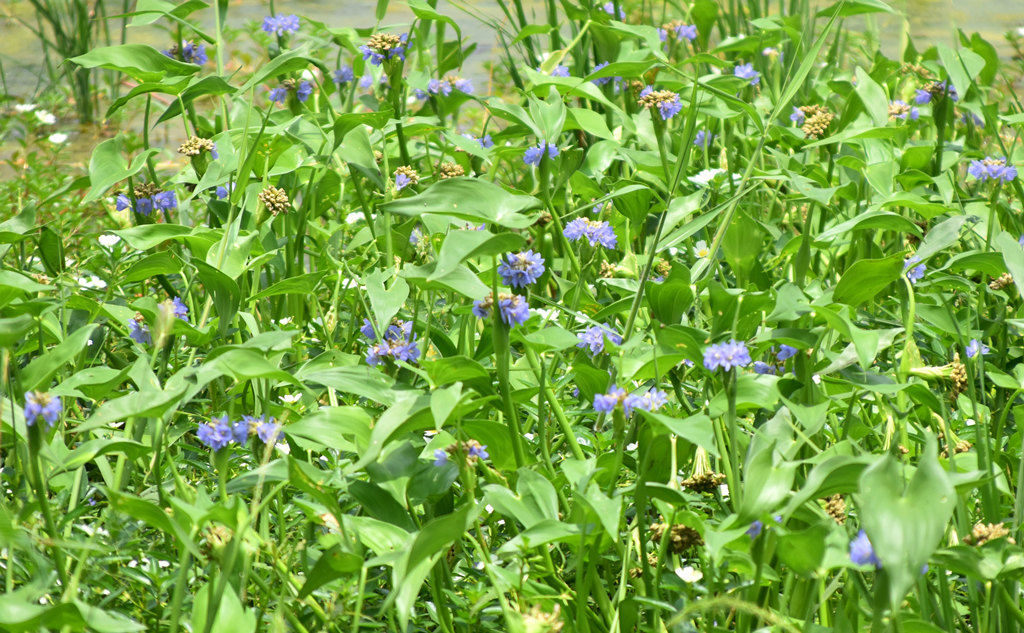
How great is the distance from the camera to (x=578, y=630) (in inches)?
33.8

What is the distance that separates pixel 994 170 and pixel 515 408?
799mm

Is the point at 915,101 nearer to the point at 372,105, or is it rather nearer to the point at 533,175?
the point at 533,175

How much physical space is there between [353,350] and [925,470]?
1023 millimetres

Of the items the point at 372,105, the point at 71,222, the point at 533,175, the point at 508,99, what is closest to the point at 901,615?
the point at 533,175

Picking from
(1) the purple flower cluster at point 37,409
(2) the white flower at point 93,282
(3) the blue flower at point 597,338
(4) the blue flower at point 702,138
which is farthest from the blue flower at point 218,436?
(4) the blue flower at point 702,138

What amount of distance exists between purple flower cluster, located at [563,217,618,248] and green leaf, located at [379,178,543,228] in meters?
0.45

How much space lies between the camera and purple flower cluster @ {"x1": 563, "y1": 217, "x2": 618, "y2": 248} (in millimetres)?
1266

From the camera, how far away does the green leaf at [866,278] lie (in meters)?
0.98

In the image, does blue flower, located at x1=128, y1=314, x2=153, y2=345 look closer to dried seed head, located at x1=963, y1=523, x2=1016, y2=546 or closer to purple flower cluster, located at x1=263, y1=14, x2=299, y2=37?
purple flower cluster, located at x1=263, y1=14, x2=299, y2=37

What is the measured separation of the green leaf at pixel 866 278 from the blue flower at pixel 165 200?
102 centimetres

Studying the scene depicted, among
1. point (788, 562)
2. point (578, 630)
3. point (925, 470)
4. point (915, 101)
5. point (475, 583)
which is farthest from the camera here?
point (915, 101)

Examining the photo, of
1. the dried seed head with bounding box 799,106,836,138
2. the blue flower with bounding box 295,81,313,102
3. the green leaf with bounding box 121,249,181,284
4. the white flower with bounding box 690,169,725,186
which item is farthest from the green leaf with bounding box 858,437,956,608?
the blue flower with bounding box 295,81,313,102

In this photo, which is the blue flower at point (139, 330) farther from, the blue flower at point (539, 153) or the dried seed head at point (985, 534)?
the dried seed head at point (985, 534)

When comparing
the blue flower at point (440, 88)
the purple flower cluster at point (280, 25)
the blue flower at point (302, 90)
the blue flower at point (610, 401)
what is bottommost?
the blue flower at point (610, 401)
